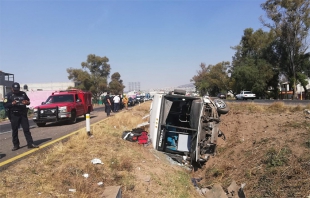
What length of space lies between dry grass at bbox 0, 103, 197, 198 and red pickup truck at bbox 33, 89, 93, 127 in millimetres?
6745

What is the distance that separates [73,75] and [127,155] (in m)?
63.3

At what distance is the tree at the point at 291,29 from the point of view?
42438 mm

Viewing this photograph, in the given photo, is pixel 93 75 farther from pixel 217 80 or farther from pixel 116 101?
pixel 116 101

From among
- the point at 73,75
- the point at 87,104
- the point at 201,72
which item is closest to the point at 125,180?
the point at 87,104

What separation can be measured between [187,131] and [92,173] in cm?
534

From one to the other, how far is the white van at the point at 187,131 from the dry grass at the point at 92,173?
1.06m

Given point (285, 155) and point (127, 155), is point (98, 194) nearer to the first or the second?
point (127, 155)

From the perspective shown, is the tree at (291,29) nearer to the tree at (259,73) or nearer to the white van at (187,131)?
the tree at (259,73)

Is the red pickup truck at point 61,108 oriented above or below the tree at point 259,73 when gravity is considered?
below

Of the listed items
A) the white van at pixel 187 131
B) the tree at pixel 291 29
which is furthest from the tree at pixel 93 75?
the white van at pixel 187 131

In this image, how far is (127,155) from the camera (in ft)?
25.0

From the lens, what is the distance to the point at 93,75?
66562 millimetres

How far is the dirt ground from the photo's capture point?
6.49 meters

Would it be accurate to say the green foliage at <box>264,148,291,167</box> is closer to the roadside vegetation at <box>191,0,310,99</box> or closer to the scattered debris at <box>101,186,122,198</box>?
the scattered debris at <box>101,186,122,198</box>
